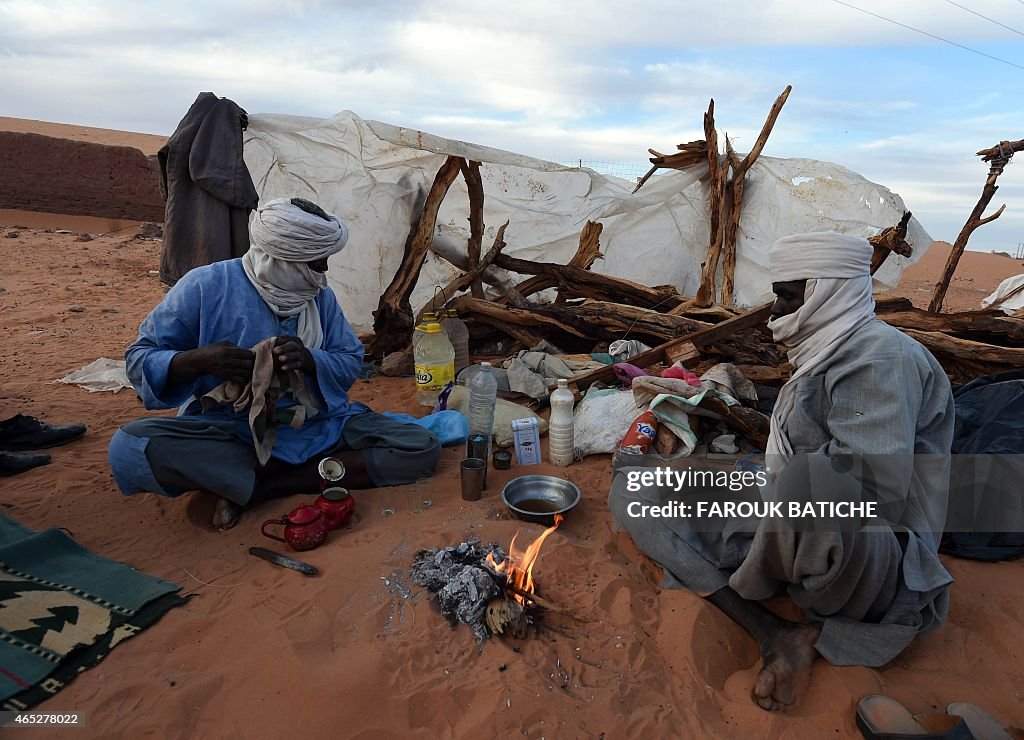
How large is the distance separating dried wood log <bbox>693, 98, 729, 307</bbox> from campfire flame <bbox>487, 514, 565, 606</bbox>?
16.0ft

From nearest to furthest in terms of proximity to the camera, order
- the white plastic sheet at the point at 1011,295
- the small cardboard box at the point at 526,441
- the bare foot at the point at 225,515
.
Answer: the bare foot at the point at 225,515 → the small cardboard box at the point at 526,441 → the white plastic sheet at the point at 1011,295

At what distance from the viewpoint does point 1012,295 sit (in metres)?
9.70

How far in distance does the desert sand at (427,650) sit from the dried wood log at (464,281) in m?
2.99

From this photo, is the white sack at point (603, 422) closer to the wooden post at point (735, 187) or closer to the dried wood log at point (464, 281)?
the dried wood log at point (464, 281)

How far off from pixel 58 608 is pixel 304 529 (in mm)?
891

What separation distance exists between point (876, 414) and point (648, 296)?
3.96 meters

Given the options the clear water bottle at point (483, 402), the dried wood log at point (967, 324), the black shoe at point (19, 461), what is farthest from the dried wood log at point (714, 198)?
the black shoe at point (19, 461)

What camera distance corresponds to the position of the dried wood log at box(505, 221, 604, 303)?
618 centimetres

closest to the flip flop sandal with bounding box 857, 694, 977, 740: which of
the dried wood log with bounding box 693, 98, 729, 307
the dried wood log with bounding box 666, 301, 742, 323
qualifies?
the dried wood log with bounding box 666, 301, 742, 323

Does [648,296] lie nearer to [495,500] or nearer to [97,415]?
[495,500]

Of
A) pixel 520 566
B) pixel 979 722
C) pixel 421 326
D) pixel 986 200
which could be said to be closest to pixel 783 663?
pixel 979 722

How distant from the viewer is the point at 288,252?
9.70 ft

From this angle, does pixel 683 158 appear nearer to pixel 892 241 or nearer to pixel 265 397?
pixel 892 241

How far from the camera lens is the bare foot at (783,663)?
2.04m
